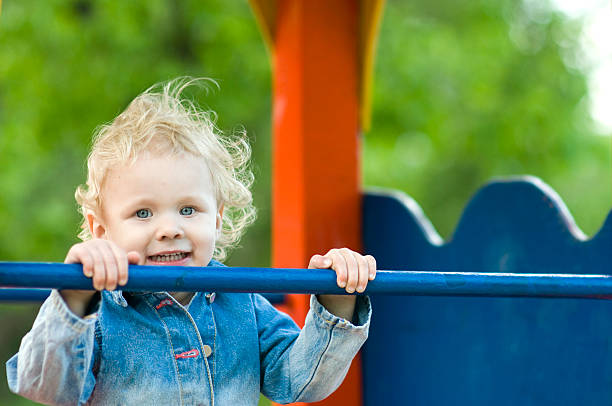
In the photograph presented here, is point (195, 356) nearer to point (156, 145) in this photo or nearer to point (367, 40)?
point (156, 145)

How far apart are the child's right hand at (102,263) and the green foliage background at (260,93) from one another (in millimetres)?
5207

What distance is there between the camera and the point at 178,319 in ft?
4.75

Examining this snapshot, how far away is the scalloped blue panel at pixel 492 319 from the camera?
174 cm

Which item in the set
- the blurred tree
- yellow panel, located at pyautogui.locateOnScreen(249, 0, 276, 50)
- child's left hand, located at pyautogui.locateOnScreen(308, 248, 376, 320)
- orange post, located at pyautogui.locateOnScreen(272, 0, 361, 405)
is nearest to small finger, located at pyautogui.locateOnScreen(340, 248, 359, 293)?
child's left hand, located at pyautogui.locateOnScreen(308, 248, 376, 320)

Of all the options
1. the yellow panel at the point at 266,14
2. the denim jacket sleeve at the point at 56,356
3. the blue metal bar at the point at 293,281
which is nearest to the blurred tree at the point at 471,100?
the yellow panel at the point at 266,14

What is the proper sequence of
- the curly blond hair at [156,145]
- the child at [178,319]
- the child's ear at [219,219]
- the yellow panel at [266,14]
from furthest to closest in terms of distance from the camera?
the yellow panel at [266,14] → the child's ear at [219,219] → the curly blond hair at [156,145] → the child at [178,319]

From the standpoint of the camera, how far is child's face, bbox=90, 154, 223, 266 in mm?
1420

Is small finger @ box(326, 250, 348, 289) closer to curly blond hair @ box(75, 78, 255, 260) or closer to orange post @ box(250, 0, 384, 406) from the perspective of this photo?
curly blond hair @ box(75, 78, 255, 260)

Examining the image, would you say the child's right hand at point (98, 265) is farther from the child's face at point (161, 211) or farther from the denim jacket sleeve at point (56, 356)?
the child's face at point (161, 211)

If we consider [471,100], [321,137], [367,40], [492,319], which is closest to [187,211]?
[492,319]

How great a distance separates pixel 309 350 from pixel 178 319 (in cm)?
24

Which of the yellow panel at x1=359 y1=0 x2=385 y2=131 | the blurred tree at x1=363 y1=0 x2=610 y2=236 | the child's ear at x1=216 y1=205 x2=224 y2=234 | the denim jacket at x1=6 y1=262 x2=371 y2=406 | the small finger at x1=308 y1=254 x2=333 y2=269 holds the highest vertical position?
the blurred tree at x1=363 y1=0 x2=610 y2=236

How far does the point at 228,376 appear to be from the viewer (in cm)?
146

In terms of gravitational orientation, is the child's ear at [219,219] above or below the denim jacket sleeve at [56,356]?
above
